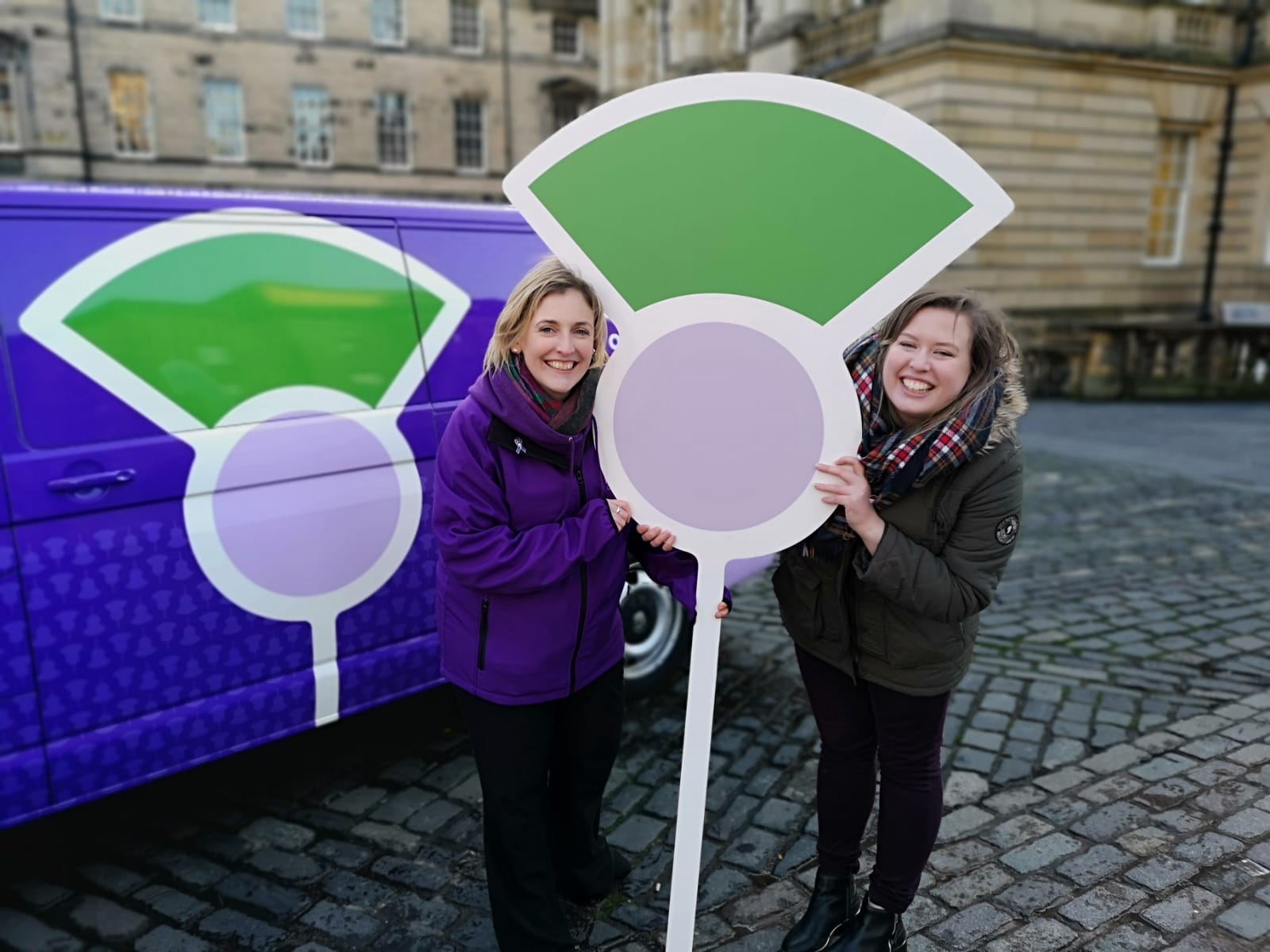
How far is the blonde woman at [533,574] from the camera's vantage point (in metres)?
2.08

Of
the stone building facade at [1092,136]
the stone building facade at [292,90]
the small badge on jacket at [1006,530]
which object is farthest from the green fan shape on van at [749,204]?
the stone building facade at [292,90]

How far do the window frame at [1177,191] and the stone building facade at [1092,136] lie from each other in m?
0.04

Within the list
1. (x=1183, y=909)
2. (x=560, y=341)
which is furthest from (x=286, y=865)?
(x=1183, y=909)

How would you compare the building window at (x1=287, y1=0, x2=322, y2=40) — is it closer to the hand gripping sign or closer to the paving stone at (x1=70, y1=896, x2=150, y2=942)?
the paving stone at (x1=70, y1=896, x2=150, y2=942)

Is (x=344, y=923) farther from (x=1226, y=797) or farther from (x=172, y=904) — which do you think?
(x=1226, y=797)

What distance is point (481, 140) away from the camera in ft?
124

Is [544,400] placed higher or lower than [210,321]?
lower

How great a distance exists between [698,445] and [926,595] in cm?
61

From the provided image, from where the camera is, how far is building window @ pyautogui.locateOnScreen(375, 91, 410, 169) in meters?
36.1

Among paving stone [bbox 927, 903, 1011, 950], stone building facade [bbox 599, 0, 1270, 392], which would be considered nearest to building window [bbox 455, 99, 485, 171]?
stone building facade [bbox 599, 0, 1270, 392]

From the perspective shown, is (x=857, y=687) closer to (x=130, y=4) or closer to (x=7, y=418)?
(x=7, y=418)

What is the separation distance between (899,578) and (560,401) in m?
0.88

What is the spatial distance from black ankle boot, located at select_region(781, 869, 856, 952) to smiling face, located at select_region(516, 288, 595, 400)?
1.55 m

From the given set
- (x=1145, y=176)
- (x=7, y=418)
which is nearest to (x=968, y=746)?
(x=7, y=418)
